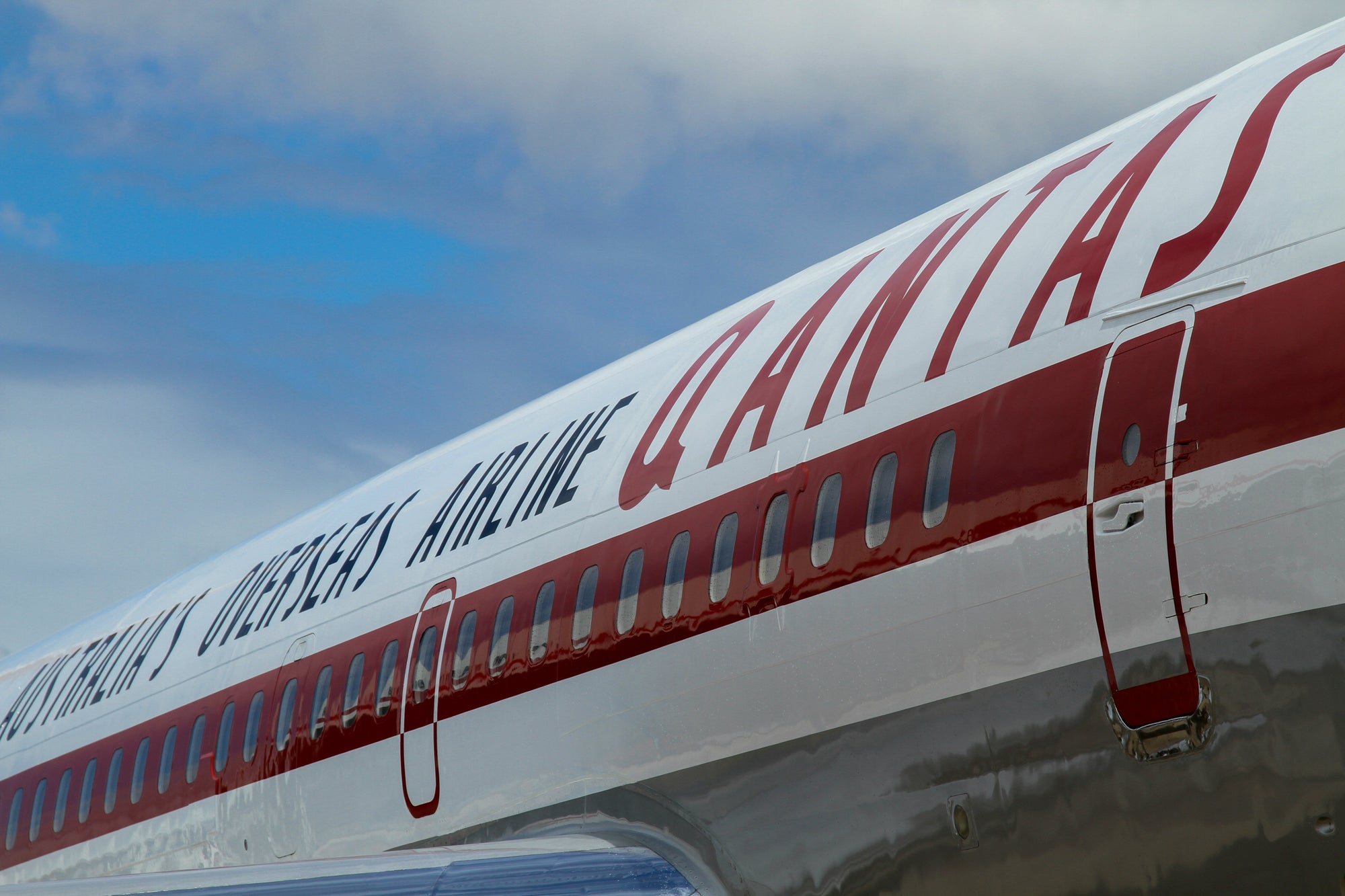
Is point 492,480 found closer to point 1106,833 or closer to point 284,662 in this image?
point 284,662

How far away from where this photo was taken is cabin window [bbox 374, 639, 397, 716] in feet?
30.8

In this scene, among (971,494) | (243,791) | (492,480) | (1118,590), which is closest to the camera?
(1118,590)

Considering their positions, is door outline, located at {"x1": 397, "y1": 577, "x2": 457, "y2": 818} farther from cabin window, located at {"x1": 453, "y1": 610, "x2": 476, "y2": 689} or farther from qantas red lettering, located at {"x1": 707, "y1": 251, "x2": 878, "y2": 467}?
qantas red lettering, located at {"x1": 707, "y1": 251, "x2": 878, "y2": 467}

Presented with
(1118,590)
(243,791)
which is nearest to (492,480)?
(243,791)

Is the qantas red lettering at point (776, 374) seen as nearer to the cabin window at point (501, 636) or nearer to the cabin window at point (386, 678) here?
the cabin window at point (501, 636)

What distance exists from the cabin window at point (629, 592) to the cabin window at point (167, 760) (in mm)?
5822

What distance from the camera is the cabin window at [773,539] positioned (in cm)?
668

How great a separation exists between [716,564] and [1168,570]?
2.66 m

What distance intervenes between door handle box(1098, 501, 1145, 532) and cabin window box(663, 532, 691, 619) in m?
2.65

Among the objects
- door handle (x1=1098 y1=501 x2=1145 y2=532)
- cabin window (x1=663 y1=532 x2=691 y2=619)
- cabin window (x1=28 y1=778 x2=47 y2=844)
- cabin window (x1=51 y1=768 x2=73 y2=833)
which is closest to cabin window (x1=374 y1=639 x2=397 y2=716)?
cabin window (x1=663 y1=532 x2=691 y2=619)

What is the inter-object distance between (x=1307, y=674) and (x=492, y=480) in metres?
6.26

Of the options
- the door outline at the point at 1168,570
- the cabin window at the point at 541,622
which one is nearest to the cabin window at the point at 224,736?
the cabin window at the point at 541,622

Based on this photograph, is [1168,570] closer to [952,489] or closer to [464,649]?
[952,489]

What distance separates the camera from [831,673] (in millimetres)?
6203
